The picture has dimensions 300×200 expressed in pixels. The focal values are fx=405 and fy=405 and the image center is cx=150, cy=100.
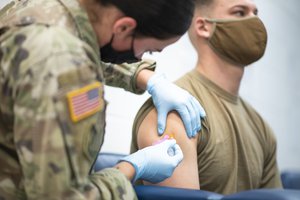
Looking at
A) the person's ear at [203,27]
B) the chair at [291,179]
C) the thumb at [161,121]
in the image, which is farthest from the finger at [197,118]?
the chair at [291,179]

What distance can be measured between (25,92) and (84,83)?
0.40 ft

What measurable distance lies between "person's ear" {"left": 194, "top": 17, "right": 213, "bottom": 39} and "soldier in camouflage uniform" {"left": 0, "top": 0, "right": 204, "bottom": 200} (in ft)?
3.15

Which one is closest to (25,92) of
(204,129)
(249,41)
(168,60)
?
(204,129)

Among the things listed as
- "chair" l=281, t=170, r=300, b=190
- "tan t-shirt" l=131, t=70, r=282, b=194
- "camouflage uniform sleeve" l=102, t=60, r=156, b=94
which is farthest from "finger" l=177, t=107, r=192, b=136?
"chair" l=281, t=170, r=300, b=190

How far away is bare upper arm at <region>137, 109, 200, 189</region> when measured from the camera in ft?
4.89

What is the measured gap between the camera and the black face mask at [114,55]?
1.10 meters

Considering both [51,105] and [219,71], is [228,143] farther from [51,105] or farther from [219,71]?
[51,105]

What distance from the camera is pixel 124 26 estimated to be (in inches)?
40.1

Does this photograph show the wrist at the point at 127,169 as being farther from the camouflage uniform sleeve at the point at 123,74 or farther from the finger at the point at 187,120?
the camouflage uniform sleeve at the point at 123,74

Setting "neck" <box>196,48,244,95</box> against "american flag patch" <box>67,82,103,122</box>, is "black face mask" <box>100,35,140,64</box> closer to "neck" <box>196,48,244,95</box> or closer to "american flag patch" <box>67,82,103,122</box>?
"american flag patch" <box>67,82,103,122</box>

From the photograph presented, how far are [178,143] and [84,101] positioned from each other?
717mm

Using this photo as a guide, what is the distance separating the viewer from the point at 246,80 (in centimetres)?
353

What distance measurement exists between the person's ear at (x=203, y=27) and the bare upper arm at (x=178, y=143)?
0.53m

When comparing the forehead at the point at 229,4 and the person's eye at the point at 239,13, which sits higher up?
the forehead at the point at 229,4
